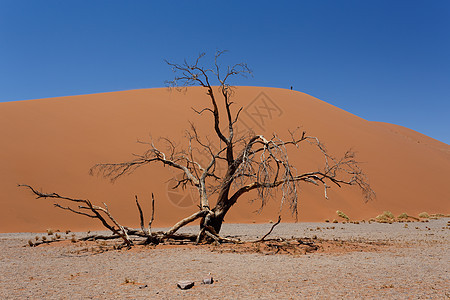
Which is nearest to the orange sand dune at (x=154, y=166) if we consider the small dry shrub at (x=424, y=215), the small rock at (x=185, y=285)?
the small dry shrub at (x=424, y=215)

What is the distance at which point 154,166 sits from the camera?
23.2m

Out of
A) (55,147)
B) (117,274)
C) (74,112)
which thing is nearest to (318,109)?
(74,112)

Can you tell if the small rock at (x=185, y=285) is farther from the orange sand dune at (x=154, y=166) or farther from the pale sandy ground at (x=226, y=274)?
the orange sand dune at (x=154, y=166)

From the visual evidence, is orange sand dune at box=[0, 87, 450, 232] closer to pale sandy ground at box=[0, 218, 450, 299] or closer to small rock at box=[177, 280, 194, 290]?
pale sandy ground at box=[0, 218, 450, 299]

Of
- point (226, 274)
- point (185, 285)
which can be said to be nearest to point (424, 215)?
point (226, 274)

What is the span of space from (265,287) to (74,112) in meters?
26.4

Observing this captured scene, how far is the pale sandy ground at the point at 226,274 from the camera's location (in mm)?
4641

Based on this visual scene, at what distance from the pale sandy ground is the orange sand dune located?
10328mm

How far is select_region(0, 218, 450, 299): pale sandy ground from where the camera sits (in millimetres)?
4641

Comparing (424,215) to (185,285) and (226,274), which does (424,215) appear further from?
(185,285)

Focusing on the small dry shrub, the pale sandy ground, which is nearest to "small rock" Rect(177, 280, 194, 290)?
the pale sandy ground

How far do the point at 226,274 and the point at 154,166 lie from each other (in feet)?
58.7

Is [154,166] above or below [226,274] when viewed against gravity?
above

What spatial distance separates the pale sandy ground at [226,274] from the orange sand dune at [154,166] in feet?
33.9
